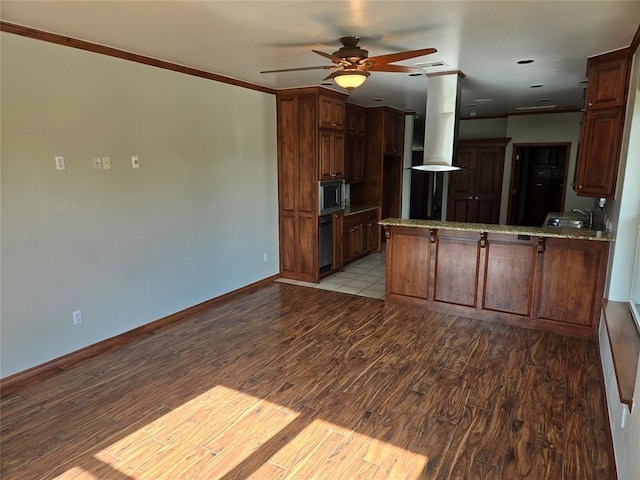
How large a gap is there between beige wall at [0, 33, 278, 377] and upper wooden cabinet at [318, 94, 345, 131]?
790 mm

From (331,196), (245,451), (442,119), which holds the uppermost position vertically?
(442,119)

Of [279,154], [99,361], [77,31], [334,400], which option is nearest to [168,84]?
[77,31]

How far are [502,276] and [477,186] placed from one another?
4.89 metres

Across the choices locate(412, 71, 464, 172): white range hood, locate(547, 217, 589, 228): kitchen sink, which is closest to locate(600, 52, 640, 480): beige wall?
locate(412, 71, 464, 172): white range hood

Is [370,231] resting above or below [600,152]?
below

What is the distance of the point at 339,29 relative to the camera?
289 centimetres

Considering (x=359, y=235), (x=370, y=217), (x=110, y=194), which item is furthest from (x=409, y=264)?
(x=110, y=194)

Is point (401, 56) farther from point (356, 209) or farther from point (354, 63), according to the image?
point (356, 209)

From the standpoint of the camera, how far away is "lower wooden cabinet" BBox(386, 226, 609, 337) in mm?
3738

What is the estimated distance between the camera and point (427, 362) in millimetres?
3352

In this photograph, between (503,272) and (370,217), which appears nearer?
(503,272)

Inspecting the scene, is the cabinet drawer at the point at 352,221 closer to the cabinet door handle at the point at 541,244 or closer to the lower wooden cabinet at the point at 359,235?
the lower wooden cabinet at the point at 359,235

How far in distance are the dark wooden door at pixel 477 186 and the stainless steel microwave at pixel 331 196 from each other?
3.71m

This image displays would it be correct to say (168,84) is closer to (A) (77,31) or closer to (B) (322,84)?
(A) (77,31)
